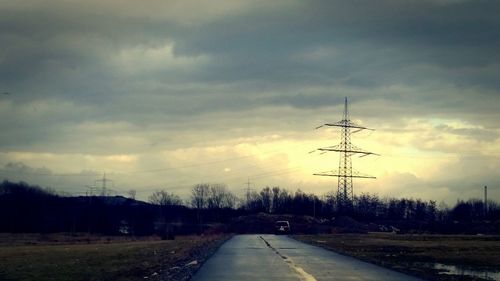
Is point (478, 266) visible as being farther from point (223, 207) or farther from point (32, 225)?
point (223, 207)

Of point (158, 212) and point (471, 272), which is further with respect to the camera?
point (158, 212)

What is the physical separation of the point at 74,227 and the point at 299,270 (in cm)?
9228

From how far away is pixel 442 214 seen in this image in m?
192

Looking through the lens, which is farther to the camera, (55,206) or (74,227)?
(55,206)

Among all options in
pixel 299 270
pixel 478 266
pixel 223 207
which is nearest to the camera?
pixel 299 270

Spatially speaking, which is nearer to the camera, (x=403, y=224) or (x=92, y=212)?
(x=92, y=212)

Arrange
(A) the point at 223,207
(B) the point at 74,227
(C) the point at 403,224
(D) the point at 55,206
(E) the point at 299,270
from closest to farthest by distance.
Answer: (E) the point at 299,270 → (B) the point at 74,227 → (D) the point at 55,206 → (C) the point at 403,224 → (A) the point at 223,207

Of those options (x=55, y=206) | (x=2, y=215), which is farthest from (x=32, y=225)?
(x=55, y=206)

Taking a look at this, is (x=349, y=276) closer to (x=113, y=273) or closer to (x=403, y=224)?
(x=113, y=273)

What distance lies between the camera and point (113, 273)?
2680 cm

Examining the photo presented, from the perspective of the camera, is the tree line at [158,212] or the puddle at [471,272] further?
the tree line at [158,212]

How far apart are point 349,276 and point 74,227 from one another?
312 ft

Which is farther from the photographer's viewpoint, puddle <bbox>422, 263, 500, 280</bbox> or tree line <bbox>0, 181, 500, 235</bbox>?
tree line <bbox>0, 181, 500, 235</bbox>

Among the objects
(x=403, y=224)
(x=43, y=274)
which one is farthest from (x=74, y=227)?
(x=43, y=274)
